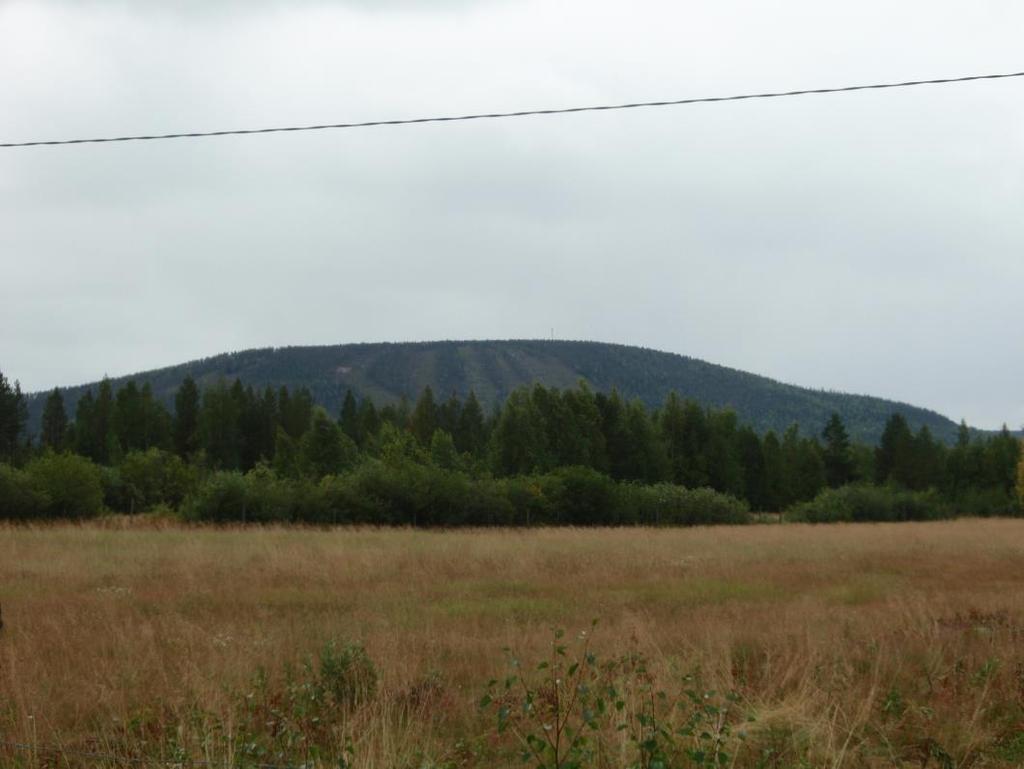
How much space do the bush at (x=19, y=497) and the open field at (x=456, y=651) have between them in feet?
62.1

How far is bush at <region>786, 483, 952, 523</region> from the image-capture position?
61000mm

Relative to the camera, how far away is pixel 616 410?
7356 centimetres

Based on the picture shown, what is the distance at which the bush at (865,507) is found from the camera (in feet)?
200

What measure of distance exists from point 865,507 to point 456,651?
56003 mm

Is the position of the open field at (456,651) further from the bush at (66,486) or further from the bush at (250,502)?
the bush at (66,486)

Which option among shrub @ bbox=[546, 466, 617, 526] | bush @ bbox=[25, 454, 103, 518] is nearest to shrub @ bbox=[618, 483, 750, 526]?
shrub @ bbox=[546, 466, 617, 526]

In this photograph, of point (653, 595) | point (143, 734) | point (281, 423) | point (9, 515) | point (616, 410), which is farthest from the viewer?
point (281, 423)

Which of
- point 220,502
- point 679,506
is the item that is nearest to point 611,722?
point 220,502

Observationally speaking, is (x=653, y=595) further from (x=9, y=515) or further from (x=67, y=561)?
(x=9, y=515)

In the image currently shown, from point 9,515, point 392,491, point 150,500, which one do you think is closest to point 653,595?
point 392,491

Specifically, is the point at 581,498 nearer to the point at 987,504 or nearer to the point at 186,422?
the point at 987,504

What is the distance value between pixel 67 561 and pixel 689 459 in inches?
2429

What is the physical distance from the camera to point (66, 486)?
41406mm

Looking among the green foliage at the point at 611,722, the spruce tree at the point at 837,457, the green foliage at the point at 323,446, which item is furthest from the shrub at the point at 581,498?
the spruce tree at the point at 837,457
